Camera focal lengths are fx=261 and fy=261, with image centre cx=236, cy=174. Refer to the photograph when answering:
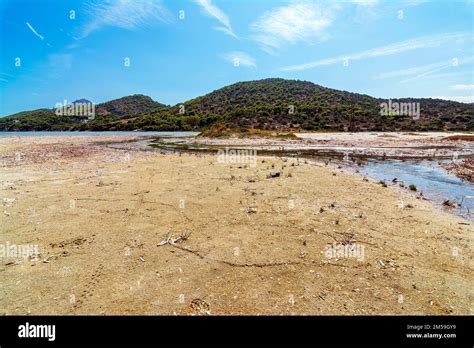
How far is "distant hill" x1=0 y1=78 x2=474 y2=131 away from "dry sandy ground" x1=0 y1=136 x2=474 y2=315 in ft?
240

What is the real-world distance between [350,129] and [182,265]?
A: 8903 cm

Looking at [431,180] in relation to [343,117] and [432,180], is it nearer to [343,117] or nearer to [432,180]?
[432,180]

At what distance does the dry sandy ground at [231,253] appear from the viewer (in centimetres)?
557

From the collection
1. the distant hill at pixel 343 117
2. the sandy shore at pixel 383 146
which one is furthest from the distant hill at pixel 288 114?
the sandy shore at pixel 383 146

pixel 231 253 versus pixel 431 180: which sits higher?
pixel 431 180

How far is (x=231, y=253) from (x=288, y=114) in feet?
310

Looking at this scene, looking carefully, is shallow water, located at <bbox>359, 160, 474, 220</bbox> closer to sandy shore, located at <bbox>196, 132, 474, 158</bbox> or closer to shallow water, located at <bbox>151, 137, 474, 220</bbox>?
shallow water, located at <bbox>151, 137, 474, 220</bbox>

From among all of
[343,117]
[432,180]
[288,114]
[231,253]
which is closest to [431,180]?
[432,180]

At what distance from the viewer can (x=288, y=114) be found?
3814 inches

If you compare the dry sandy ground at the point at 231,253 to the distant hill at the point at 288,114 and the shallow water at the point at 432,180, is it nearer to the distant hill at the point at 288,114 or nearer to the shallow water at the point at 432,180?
the shallow water at the point at 432,180

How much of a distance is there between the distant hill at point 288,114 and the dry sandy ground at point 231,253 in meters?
73.1

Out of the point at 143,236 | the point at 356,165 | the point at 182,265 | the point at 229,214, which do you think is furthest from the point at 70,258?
the point at 356,165

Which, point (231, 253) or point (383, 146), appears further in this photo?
point (383, 146)
